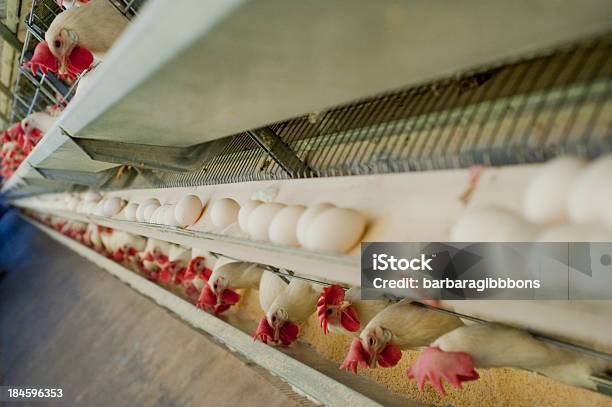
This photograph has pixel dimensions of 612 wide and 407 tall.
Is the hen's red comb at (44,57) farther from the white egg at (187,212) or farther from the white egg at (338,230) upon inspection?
the white egg at (338,230)

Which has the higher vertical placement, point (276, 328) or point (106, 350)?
point (276, 328)

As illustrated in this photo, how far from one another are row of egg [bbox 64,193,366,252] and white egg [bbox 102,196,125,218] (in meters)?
0.58

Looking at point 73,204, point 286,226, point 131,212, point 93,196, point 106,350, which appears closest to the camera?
point 286,226

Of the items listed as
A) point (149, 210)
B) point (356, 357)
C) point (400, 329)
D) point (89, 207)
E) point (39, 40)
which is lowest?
point (356, 357)

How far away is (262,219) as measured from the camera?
3.31 feet

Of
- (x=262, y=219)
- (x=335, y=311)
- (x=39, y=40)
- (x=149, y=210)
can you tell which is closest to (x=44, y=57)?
(x=149, y=210)

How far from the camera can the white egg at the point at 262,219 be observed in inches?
39.4

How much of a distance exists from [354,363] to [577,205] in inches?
27.2

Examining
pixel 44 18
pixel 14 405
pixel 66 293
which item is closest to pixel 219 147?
pixel 44 18

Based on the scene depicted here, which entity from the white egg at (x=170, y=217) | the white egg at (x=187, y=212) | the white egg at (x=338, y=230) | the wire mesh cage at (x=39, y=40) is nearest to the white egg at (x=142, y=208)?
the white egg at (x=170, y=217)

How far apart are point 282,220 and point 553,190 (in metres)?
0.52

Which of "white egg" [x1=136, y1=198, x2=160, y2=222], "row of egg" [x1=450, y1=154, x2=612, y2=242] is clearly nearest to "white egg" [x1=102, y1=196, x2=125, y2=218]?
"white egg" [x1=136, y1=198, x2=160, y2=222]

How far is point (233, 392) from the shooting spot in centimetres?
185

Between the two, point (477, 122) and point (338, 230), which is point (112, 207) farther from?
point (477, 122)
